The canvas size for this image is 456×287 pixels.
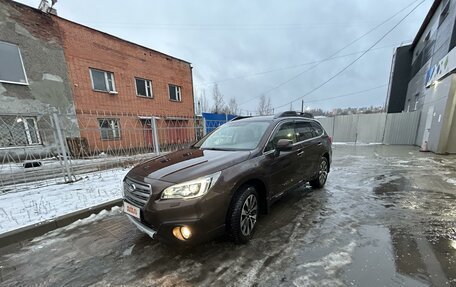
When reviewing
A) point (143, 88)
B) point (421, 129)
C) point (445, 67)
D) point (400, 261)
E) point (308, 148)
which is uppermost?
point (143, 88)

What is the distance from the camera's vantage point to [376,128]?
611 inches

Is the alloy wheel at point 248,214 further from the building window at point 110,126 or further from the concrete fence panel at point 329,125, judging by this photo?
the concrete fence panel at point 329,125

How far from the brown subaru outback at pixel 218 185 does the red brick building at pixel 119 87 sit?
6888mm

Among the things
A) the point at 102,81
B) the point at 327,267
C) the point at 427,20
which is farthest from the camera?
the point at 427,20

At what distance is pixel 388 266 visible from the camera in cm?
227

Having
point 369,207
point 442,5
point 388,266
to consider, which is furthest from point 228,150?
point 442,5

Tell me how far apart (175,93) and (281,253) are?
1594cm

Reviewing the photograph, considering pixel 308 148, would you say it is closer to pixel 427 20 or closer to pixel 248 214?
pixel 248 214

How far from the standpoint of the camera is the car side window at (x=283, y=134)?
331cm

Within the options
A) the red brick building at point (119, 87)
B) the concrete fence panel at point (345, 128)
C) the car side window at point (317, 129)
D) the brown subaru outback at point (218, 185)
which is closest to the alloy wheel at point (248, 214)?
the brown subaru outback at point (218, 185)

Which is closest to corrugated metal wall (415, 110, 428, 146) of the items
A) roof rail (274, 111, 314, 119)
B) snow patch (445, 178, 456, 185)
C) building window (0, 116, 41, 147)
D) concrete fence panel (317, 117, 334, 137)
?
concrete fence panel (317, 117, 334, 137)

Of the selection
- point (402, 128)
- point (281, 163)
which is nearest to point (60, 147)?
point (281, 163)

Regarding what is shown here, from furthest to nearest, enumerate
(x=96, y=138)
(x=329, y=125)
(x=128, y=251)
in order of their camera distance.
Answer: (x=329, y=125), (x=96, y=138), (x=128, y=251)

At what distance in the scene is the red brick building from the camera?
11.2 m
